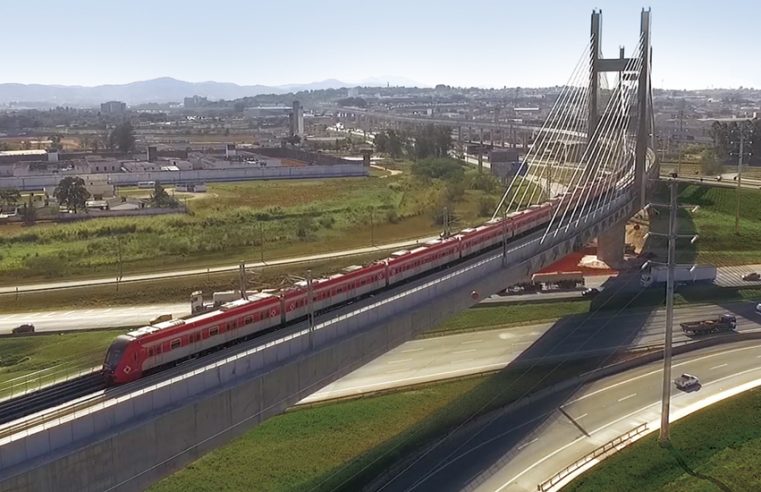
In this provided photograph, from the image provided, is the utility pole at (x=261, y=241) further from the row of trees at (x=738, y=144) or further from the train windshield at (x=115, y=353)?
the row of trees at (x=738, y=144)

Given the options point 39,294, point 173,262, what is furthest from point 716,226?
point 39,294

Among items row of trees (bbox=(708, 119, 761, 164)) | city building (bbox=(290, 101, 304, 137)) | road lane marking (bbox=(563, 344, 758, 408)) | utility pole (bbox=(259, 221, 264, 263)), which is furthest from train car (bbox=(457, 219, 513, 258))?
city building (bbox=(290, 101, 304, 137))

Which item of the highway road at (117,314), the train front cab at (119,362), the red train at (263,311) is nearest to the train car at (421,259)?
the red train at (263,311)

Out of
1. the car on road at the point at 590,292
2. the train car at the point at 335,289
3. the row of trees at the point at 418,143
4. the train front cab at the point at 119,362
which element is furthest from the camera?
the row of trees at the point at 418,143

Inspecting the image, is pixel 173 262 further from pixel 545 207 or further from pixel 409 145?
pixel 409 145

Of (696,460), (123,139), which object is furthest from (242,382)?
(123,139)

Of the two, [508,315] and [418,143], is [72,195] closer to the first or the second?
[508,315]
